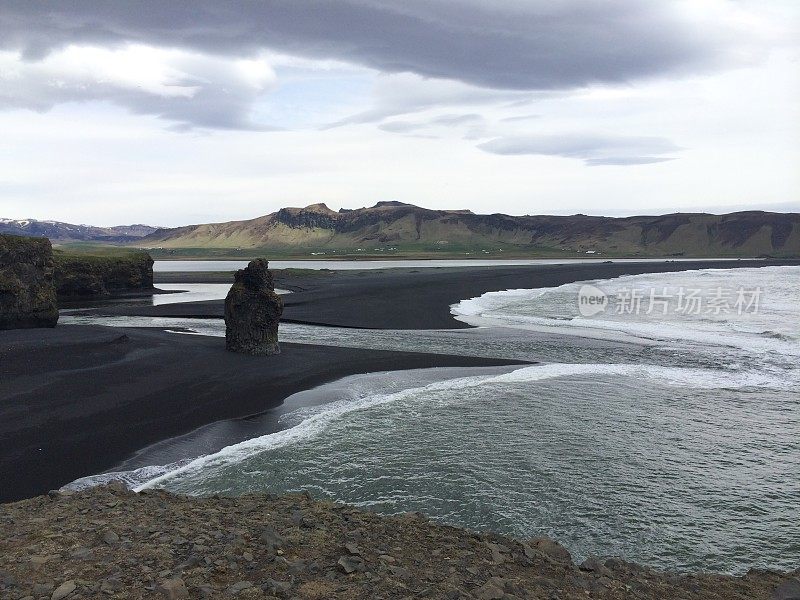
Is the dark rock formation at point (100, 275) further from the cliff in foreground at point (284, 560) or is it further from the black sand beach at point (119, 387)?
the cliff in foreground at point (284, 560)

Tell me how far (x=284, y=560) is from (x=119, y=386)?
15957 millimetres

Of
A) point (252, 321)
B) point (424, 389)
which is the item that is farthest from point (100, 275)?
point (424, 389)

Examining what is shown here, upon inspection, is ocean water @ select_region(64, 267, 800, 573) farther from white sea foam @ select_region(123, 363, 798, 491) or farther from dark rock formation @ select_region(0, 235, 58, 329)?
dark rock formation @ select_region(0, 235, 58, 329)

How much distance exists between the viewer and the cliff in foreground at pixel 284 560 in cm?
757

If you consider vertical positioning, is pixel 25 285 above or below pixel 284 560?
above

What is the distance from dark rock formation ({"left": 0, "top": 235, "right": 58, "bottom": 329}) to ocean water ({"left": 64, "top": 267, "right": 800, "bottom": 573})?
23.4 m

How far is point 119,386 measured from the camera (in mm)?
21375

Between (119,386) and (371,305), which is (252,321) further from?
(371,305)

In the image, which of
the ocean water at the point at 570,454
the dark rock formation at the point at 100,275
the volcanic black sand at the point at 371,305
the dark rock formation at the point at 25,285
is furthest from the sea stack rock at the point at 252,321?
the dark rock formation at the point at 100,275

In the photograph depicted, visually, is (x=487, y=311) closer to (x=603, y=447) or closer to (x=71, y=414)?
(x=603, y=447)

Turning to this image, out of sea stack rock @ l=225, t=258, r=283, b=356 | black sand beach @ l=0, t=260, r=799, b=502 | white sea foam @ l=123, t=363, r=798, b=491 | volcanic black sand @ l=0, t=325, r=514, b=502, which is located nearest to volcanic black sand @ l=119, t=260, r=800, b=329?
volcanic black sand @ l=0, t=325, r=514, b=502

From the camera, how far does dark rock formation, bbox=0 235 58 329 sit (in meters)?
34.5

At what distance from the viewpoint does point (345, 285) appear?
7694 centimetres

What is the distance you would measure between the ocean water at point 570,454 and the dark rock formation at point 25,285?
76.6ft
